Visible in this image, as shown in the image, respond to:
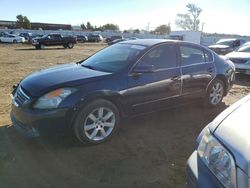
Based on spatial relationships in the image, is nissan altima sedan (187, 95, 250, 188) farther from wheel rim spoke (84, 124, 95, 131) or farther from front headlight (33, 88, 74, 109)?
front headlight (33, 88, 74, 109)

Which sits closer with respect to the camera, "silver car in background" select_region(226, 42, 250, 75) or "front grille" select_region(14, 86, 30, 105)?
"front grille" select_region(14, 86, 30, 105)

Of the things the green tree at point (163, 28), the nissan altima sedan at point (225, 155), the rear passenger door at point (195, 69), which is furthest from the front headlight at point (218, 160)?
the green tree at point (163, 28)

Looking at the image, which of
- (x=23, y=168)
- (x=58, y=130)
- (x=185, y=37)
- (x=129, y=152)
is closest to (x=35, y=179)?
(x=23, y=168)

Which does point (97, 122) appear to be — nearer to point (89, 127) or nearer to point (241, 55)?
point (89, 127)

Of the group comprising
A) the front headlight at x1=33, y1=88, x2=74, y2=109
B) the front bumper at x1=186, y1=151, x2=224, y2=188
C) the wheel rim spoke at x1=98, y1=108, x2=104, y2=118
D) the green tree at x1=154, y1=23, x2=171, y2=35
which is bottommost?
the green tree at x1=154, y1=23, x2=171, y2=35

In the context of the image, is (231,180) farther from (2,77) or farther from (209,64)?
(2,77)

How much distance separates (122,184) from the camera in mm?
2973

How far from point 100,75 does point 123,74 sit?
0.37 metres

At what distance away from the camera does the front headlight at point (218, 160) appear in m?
1.67

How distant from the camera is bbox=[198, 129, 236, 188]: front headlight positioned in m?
1.67

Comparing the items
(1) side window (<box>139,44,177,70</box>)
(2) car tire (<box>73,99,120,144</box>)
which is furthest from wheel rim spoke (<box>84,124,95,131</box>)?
(1) side window (<box>139,44,177,70</box>)

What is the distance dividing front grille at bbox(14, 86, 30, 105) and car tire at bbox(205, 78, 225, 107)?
3.64 m

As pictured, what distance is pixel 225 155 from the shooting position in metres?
1.76

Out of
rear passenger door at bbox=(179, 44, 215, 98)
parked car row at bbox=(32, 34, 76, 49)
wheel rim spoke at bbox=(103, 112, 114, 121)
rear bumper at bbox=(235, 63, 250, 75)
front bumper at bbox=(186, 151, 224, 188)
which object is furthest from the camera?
parked car row at bbox=(32, 34, 76, 49)
